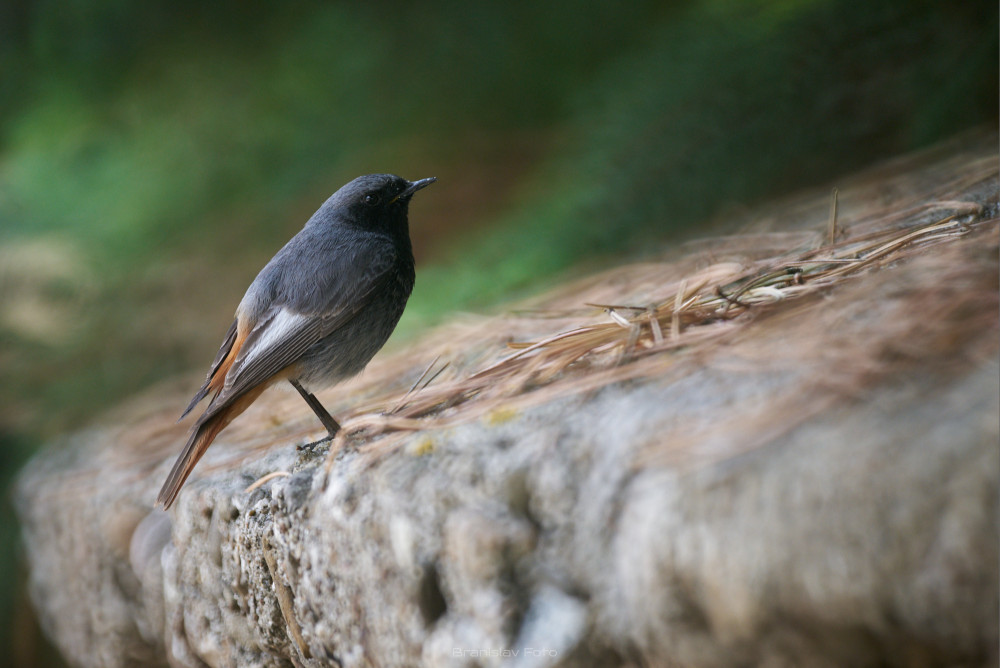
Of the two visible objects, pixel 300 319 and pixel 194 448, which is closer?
pixel 194 448

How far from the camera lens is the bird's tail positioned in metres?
2.00

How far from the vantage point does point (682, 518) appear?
0.99m

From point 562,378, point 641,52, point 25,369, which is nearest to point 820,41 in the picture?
point 641,52

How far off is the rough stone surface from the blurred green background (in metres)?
2.02

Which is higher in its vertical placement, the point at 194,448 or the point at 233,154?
the point at 233,154

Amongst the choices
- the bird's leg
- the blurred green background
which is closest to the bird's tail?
the bird's leg

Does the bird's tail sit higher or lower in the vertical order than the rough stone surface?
higher

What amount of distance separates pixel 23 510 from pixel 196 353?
55.5 inches

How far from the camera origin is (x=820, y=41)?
9.97 feet

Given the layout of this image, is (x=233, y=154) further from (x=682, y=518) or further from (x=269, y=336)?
(x=682, y=518)

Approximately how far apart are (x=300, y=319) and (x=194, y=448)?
505 mm

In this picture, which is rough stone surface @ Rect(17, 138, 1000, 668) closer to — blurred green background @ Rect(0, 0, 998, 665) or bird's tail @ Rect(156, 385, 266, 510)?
bird's tail @ Rect(156, 385, 266, 510)

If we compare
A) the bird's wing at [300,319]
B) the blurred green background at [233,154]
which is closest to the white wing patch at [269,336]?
the bird's wing at [300,319]

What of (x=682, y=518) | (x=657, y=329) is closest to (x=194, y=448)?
(x=657, y=329)
